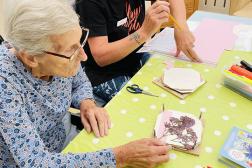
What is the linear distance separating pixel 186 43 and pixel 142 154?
25.2 inches

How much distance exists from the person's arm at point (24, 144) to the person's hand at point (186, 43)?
650 millimetres

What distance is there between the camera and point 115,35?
1448mm

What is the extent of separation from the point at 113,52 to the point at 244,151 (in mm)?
702

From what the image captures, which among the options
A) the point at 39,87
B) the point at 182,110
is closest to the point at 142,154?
the point at 182,110

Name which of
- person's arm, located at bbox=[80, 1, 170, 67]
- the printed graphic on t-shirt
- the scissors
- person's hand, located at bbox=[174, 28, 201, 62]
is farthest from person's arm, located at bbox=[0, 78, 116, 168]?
the printed graphic on t-shirt

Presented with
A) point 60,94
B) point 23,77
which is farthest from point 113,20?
point 23,77

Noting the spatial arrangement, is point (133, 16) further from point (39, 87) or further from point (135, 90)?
point (39, 87)

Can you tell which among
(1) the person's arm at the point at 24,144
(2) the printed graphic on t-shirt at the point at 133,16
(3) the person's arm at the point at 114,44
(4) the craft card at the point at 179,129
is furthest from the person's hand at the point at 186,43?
(1) the person's arm at the point at 24,144

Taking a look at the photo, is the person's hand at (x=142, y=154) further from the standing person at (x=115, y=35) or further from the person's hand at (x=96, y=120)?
the standing person at (x=115, y=35)

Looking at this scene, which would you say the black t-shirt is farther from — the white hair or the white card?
the white hair

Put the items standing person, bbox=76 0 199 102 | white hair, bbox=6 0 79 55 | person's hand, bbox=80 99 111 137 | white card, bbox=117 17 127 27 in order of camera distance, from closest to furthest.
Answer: white hair, bbox=6 0 79 55 < person's hand, bbox=80 99 111 137 < standing person, bbox=76 0 199 102 < white card, bbox=117 17 127 27

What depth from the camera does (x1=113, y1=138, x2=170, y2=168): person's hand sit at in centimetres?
84

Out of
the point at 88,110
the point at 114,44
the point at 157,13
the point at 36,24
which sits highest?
the point at 36,24

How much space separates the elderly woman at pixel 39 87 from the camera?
81 cm
